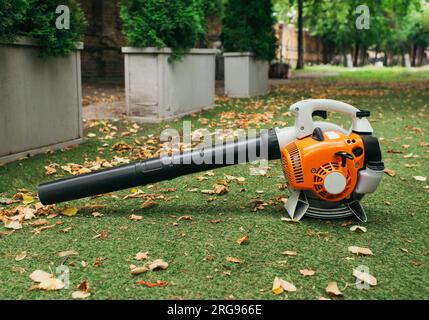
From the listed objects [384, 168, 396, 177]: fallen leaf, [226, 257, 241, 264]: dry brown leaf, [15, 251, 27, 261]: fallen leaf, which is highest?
[384, 168, 396, 177]: fallen leaf

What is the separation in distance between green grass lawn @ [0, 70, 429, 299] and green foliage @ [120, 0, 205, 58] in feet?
12.4

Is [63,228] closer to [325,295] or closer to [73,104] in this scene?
[325,295]

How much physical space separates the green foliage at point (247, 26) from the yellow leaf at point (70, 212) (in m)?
10.4

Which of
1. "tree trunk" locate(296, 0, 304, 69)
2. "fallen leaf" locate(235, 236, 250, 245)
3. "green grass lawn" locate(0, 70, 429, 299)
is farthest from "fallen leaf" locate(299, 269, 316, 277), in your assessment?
"tree trunk" locate(296, 0, 304, 69)

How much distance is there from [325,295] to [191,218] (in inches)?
55.6

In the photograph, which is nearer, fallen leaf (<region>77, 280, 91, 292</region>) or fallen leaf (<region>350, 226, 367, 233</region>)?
fallen leaf (<region>77, 280, 91, 292</region>)

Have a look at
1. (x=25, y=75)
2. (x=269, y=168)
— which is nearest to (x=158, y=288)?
(x=269, y=168)

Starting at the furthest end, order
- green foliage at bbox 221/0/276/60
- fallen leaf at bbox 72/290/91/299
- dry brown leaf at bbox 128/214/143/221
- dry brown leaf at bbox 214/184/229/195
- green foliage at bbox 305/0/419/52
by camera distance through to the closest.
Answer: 1. green foliage at bbox 305/0/419/52
2. green foliage at bbox 221/0/276/60
3. dry brown leaf at bbox 214/184/229/195
4. dry brown leaf at bbox 128/214/143/221
5. fallen leaf at bbox 72/290/91/299

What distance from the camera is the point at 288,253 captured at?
9.95 feet

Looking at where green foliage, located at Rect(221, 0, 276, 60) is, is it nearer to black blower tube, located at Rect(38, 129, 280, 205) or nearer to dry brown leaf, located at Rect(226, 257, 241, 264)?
black blower tube, located at Rect(38, 129, 280, 205)

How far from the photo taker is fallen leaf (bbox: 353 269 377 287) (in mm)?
2654

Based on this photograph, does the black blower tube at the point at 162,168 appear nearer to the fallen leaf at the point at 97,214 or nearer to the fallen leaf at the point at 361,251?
the fallen leaf at the point at 97,214

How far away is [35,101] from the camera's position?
569 cm

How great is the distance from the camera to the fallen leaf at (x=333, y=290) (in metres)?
2.53
